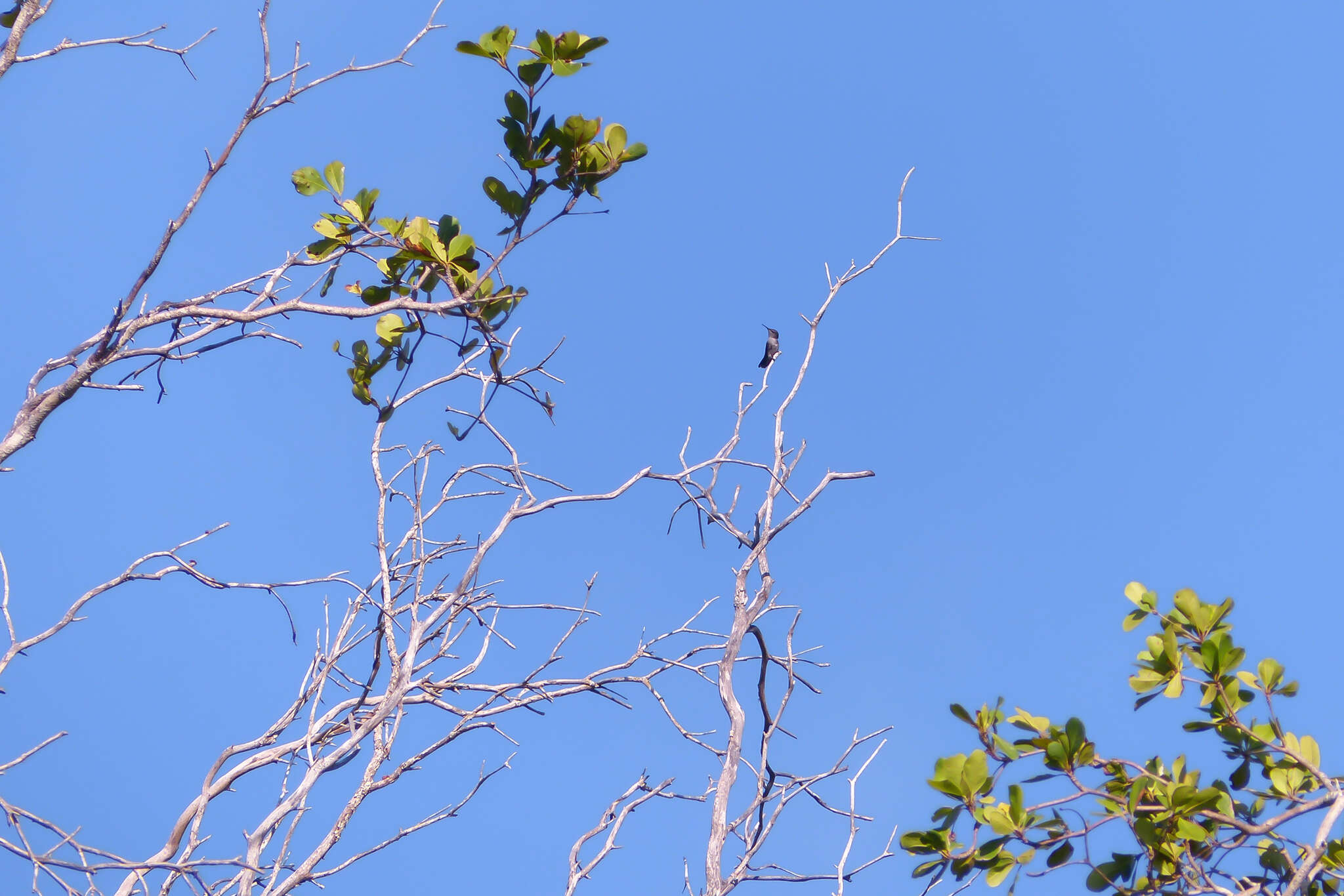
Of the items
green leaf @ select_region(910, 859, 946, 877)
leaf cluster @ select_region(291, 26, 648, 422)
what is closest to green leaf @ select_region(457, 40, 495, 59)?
leaf cluster @ select_region(291, 26, 648, 422)

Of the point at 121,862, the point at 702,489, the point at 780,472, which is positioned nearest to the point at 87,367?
the point at 121,862

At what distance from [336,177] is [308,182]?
3.0 inches

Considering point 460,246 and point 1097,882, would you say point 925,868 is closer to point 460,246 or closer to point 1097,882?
point 1097,882

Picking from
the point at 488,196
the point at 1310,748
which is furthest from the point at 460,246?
the point at 1310,748

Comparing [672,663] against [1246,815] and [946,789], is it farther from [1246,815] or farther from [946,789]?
[1246,815]

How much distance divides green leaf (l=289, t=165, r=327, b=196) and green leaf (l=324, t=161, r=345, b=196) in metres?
0.02

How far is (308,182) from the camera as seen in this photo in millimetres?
2637

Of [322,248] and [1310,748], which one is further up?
[322,248]

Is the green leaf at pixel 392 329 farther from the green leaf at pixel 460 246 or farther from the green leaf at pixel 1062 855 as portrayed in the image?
the green leaf at pixel 1062 855

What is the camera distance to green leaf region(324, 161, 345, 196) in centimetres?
262

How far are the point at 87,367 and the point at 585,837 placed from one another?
193 cm

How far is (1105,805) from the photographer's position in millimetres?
2473

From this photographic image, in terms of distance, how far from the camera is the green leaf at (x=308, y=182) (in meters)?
2.63

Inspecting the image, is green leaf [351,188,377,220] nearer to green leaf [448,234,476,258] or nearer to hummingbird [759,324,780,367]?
green leaf [448,234,476,258]
